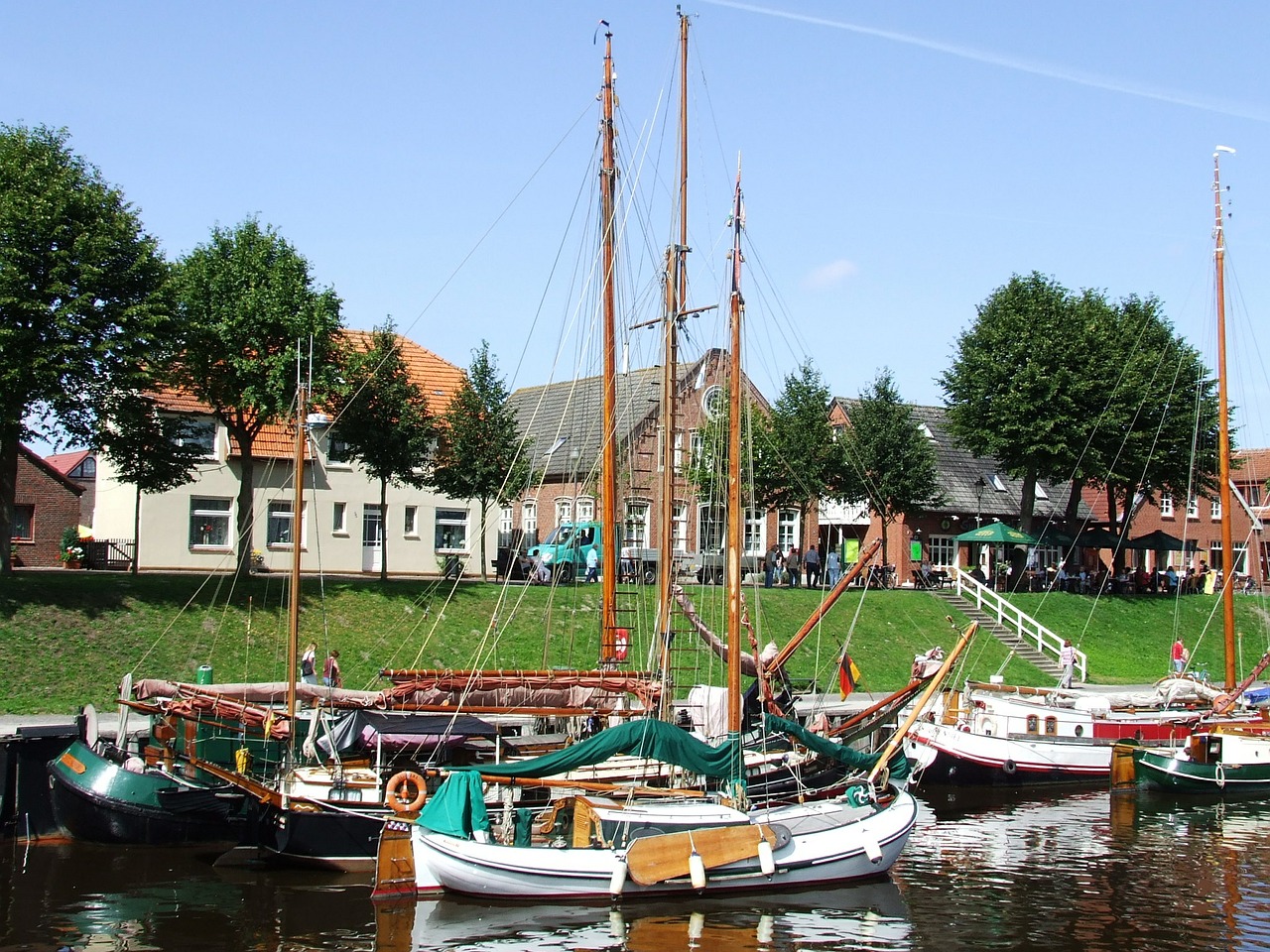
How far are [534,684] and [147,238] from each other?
737 inches

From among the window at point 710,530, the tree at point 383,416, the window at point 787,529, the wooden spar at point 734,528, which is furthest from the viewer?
the window at point 787,529

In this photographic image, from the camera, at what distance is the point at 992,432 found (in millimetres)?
51125

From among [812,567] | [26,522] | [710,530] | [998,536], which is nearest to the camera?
[710,530]

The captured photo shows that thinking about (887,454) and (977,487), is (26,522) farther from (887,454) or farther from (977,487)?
(977,487)

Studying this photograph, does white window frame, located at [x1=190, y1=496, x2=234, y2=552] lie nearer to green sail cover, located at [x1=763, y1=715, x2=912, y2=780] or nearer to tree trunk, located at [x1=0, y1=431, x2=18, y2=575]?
tree trunk, located at [x1=0, y1=431, x2=18, y2=575]

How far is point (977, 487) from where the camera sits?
60844 mm

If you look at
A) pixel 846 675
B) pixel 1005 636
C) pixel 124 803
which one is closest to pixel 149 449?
pixel 124 803

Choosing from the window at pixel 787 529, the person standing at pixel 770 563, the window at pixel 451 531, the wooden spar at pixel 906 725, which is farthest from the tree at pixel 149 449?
the window at pixel 787 529

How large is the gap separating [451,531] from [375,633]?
14988 mm

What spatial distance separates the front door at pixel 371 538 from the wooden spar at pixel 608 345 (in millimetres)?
20799

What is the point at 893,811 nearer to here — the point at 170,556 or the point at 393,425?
the point at 393,425

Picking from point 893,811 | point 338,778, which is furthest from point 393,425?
point 893,811

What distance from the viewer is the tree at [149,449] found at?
34234 millimetres

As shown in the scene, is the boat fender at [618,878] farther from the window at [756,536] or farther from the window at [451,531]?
the window at [756,536]
